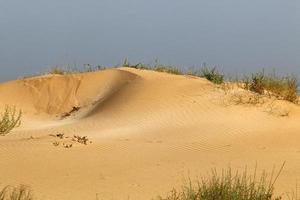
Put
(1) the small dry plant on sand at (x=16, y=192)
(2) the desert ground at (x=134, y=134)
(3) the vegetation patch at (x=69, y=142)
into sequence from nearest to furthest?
(1) the small dry plant on sand at (x=16, y=192) → (2) the desert ground at (x=134, y=134) → (3) the vegetation patch at (x=69, y=142)

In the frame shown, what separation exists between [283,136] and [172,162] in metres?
2.94

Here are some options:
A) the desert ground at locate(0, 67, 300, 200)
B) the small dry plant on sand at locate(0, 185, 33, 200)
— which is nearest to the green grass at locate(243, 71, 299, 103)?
the desert ground at locate(0, 67, 300, 200)

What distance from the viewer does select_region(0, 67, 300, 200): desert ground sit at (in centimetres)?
864

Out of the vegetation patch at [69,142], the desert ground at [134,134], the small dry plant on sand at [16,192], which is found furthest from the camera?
the vegetation patch at [69,142]

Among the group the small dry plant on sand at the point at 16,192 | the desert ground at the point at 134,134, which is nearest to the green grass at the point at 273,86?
the desert ground at the point at 134,134

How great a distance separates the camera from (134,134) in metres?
12.5

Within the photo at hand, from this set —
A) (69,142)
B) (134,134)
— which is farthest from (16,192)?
(134,134)

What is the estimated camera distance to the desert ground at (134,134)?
864 centimetres

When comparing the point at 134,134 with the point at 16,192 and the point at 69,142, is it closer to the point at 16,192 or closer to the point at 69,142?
the point at 69,142

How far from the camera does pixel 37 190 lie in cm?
792

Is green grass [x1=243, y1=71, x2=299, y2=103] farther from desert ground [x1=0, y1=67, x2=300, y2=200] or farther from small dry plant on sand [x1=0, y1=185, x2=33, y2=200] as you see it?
small dry plant on sand [x1=0, y1=185, x2=33, y2=200]

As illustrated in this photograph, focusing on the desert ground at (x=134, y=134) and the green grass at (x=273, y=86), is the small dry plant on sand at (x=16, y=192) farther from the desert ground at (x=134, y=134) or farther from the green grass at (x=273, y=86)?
the green grass at (x=273, y=86)

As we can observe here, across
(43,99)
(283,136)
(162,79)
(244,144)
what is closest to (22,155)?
(244,144)

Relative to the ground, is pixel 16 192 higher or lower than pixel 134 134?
higher
